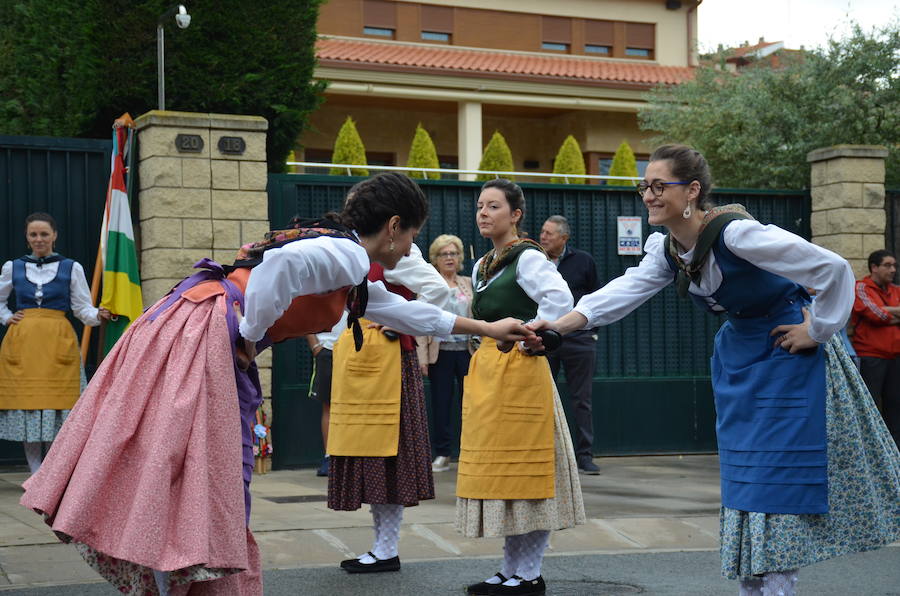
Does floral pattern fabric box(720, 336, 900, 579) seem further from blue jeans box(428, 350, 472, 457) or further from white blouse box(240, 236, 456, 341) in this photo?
blue jeans box(428, 350, 472, 457)

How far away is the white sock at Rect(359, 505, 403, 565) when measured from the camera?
6.65 meters

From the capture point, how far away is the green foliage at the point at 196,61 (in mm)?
12359

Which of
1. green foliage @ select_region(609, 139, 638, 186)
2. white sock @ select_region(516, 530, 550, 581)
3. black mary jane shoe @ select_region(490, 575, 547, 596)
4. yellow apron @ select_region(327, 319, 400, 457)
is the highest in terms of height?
green foliage @ select_region(609, 139, 638, 186)

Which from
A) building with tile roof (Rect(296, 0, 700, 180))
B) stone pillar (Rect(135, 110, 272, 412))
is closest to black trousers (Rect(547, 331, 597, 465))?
stone pillar (Rect(135, 110, 272, 412))

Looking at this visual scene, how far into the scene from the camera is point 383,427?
271 inches

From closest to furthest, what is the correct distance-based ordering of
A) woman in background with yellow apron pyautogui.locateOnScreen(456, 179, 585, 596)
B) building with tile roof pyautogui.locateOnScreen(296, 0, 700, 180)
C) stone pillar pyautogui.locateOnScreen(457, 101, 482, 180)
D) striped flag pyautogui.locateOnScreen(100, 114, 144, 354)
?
woman in background with yellow apron pyautogui.locateOnScreen(456, 179, 585, 596)
striped flag pyautogui.locateOnScreen(100, 114, 144, 354)
building with tile roof pyautogui.locateOnScreen(296, 0, 700, 180)
stone pillar pyautogui.locateOnScreen(457, 101, 482, 180)

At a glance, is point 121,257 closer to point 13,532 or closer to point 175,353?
point 13,532

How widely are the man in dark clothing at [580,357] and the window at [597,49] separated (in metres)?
23.8

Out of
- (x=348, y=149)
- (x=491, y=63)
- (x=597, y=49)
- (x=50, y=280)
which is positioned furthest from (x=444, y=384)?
(x=597, y=49)

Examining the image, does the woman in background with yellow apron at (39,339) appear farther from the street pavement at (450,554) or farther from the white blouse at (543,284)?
the white blouse at (543,284)

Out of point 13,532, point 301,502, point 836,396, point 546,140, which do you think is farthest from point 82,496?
point 546,140

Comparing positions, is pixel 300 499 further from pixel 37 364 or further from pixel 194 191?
pixel 194 191

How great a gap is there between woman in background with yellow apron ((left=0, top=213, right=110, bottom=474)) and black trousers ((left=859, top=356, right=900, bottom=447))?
21.8 ft

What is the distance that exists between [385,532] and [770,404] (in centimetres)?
271
